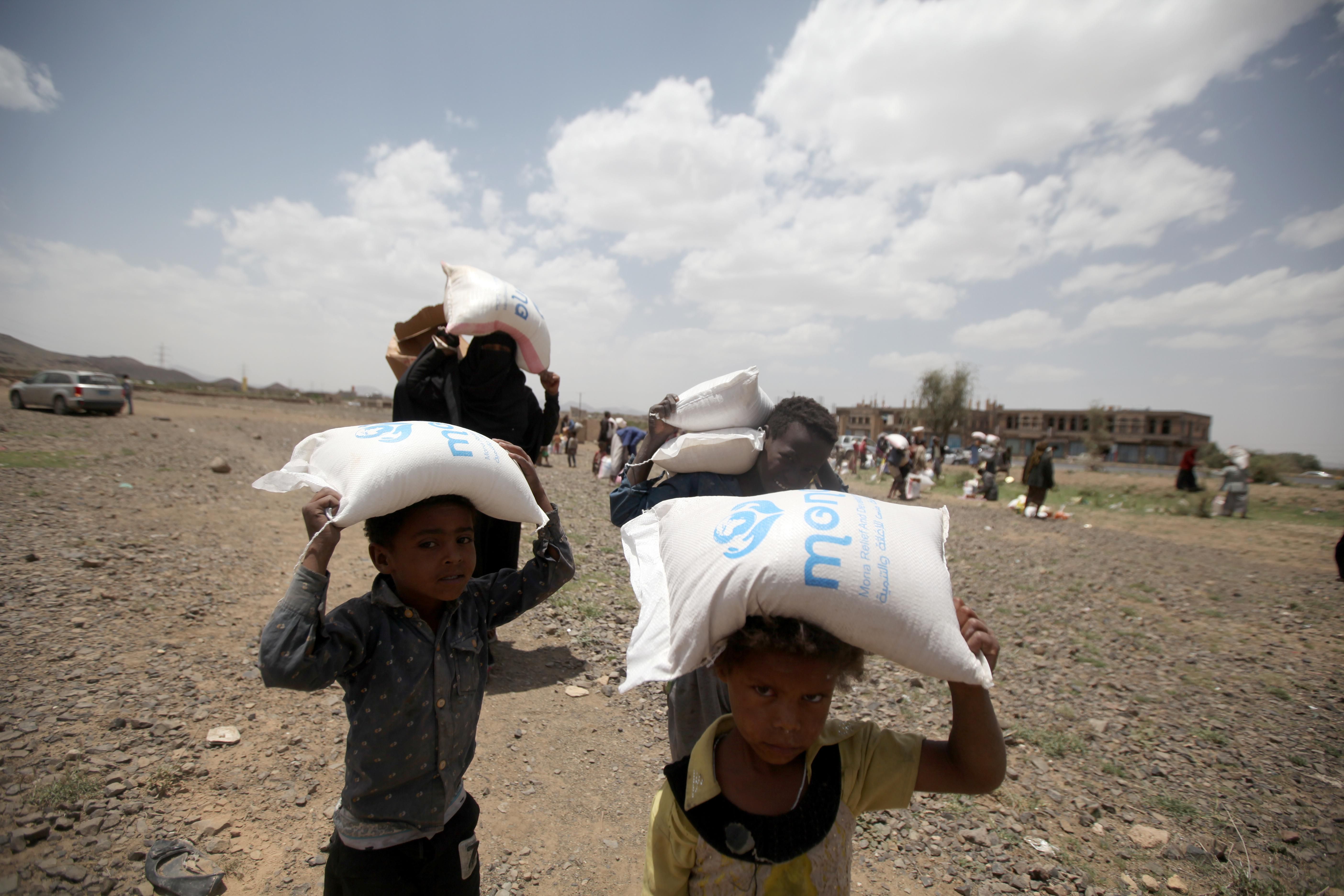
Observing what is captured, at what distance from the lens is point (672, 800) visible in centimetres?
132

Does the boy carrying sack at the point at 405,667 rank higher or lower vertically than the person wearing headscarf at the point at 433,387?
lower

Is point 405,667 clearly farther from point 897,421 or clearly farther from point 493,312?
point 897,421

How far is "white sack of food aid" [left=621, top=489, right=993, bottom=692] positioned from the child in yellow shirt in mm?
68

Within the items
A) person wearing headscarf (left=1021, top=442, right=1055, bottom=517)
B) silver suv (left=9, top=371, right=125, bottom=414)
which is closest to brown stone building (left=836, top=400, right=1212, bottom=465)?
person wearing headscarf (left=1021, top=442, right=1055, bottom=517)

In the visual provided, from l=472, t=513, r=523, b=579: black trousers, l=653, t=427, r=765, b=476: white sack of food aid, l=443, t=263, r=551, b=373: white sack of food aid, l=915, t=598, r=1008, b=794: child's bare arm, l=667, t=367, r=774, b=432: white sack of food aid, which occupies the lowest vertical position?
l=472, t=513, r=523, b=579: black trousers

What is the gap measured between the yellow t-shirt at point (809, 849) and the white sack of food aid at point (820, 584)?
242 mm

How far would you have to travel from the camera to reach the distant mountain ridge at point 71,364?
969 cm

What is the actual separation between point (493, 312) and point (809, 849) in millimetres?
3047

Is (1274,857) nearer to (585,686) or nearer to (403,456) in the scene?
(585,686)

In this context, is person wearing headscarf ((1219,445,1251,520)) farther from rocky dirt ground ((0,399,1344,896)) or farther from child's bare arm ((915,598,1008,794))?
child's bare arm ((915,598,1008,794))

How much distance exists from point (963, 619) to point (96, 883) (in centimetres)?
304

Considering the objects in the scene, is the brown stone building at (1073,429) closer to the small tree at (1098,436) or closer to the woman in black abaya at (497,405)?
the small tree at (1098,436)

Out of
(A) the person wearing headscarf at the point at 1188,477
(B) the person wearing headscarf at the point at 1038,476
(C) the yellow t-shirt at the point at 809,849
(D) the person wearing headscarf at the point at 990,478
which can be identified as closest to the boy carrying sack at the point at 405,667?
(C) the yellow t-shirt at the point at 809,849

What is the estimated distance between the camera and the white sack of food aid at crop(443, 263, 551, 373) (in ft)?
11.4
